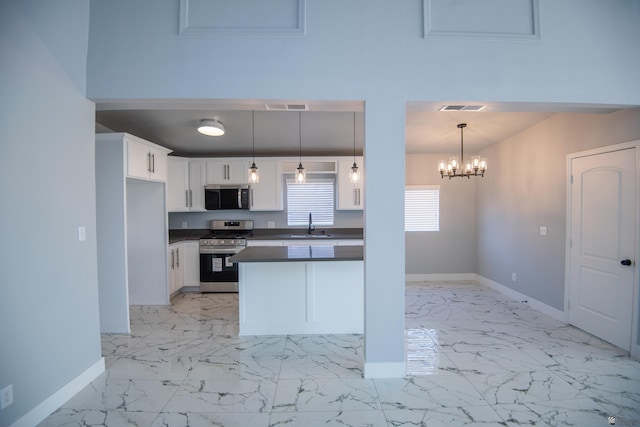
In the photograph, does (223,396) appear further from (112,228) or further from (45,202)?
(112,228)

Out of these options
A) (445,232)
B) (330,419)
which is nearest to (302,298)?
(330,419)

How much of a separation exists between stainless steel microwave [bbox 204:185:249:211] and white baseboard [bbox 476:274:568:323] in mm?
4525

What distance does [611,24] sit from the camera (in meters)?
2.45

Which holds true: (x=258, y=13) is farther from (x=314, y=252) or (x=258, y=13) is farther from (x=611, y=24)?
(x=611, y=24)

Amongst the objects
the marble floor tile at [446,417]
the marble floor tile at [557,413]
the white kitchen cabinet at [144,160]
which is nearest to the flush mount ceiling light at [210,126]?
the white kitchen cabinet at [144,160]

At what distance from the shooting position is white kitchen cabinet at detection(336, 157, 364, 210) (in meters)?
5.21

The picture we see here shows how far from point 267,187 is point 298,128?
1.32 meters

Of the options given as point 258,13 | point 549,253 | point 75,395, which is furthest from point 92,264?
point 549,253

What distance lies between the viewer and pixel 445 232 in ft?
18.3

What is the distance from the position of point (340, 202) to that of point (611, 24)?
3.78 meters

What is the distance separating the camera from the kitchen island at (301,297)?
327 cm

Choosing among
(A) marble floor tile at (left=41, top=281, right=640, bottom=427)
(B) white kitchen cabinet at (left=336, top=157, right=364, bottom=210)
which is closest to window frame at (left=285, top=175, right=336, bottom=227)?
(B) white kitchen cabinet at (left=336, top=157, right=364, bottom=210)

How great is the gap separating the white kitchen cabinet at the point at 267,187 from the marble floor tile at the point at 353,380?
2232mm

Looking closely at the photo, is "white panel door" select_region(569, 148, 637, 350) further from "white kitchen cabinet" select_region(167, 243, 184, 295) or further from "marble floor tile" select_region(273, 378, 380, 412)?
"white kitchen cabinet" select_region(167, 243, 184, 295)
